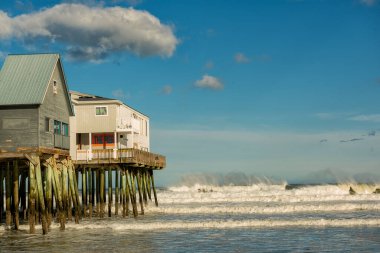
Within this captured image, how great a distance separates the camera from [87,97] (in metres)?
48.3

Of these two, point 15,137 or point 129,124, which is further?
point 129,124

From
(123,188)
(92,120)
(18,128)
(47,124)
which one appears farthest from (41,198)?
(92,120)

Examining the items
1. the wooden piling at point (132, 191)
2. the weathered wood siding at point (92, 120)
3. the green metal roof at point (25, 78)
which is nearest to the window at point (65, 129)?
the green metal roof at point (25, 78)

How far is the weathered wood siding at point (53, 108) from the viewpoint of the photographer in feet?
108

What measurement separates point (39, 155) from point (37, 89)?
401 centimetres

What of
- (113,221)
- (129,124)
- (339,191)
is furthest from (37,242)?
(339,191)

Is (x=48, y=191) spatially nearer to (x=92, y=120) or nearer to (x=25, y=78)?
(x=25, y=78)

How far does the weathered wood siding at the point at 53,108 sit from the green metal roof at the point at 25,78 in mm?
511

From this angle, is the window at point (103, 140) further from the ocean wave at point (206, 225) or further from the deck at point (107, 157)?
the ocean wave at point (206, 225)

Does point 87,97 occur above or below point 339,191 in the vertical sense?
above

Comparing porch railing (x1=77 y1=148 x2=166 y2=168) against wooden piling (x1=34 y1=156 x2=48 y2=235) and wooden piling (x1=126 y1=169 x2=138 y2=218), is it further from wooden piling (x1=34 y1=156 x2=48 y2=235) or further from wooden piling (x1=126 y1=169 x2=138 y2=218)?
wooden piling (x1=34 y1=156 x2=48 y2=235)

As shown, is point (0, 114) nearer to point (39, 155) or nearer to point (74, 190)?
point (39, 155)

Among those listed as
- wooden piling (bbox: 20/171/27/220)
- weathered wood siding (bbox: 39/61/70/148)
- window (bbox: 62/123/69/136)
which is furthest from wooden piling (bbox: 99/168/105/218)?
weathered wood siding (bbox: 39/61/70/148)

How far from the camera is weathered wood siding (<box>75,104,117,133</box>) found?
45.3 metres
